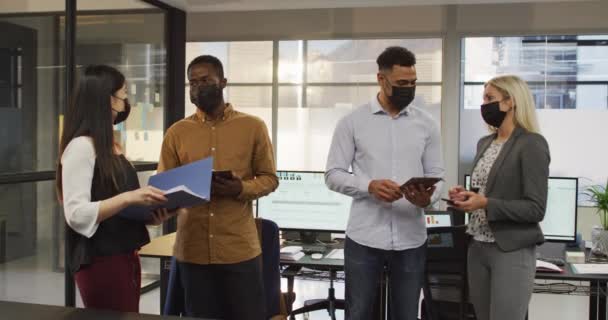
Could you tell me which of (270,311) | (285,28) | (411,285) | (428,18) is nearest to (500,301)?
(411,285)

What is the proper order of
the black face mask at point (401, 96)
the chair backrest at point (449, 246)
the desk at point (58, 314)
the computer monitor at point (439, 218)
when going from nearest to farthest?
the desk at point (58, 314), the black face mask at point (401, 96), the chair backrest at point (449, 246), the computer monitor at point (439, 218)

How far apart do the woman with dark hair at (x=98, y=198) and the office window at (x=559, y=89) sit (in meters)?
4.09

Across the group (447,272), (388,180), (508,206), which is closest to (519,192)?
(508,206)

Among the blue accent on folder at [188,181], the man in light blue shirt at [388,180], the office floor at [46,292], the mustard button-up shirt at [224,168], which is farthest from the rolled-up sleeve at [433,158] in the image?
the office floor at [46,292]

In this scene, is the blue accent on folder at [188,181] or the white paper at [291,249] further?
the white paper at [291,249]

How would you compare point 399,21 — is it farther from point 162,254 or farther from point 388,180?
point 388,180

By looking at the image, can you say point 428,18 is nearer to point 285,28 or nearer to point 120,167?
point 285,28

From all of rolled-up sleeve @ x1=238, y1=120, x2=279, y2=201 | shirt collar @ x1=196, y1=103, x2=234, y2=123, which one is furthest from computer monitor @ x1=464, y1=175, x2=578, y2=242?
shirt collar @ x1=196, y1=103, x2=234, y2=123

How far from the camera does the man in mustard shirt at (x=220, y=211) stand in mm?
2174

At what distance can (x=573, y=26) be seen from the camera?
16.7 ft

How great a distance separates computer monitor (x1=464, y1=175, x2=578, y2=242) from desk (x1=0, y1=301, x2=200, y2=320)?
235 centimetres

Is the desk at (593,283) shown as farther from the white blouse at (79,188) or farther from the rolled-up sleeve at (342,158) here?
the white blouse at (79,188)

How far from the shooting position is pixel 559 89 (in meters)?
5.38

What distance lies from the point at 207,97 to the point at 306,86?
11.9 feet
